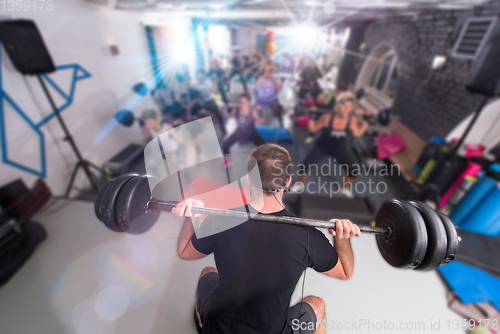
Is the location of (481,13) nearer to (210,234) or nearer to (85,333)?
(210,234)

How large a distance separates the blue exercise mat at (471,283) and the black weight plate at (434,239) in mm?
1197

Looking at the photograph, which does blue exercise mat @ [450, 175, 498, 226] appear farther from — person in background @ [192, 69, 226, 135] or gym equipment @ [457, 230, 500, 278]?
person in background @ [192, 69, 226, 135]

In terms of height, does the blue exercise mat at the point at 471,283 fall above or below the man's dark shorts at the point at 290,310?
below

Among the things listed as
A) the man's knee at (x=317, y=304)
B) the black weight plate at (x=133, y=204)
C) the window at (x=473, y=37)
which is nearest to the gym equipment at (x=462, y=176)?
the window at (x=473, y=37)

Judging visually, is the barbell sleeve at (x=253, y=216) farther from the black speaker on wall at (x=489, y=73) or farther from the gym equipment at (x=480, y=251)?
the black speaker on wall at (x=489, y=73)

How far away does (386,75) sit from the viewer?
6793 millimetres

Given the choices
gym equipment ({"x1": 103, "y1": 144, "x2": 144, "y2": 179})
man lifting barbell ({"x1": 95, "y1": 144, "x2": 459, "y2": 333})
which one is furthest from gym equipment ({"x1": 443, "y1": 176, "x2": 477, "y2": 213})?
gym equipment ({"x1": 103, "y1": 144, "x2": 144, "y2": 179})

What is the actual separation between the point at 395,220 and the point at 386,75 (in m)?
7.97

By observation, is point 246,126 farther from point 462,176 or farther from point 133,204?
point 462,176

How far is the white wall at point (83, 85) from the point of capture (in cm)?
236

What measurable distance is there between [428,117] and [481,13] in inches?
62.7

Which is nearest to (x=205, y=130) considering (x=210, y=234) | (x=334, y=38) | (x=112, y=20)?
(x=210, y=234)

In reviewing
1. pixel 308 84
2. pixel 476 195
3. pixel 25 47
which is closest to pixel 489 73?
pixel 476 195

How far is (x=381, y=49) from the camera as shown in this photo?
641 cm
